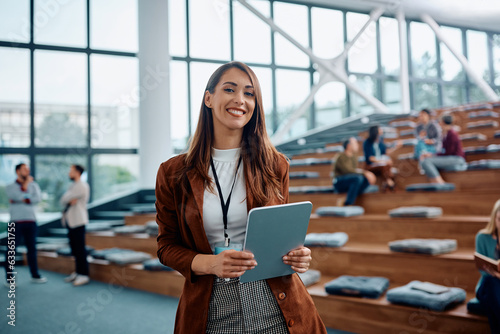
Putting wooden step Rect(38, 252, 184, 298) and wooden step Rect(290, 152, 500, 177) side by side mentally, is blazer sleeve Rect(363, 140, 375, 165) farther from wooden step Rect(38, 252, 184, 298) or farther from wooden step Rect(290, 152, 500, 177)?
wooden step Rect(38, 252, 184, 298)

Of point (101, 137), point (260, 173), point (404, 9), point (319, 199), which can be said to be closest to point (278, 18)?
point (404, 9)

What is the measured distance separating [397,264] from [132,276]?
8.47 ft

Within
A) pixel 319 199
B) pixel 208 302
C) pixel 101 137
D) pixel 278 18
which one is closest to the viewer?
pixel 208 302

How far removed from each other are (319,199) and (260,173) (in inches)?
140

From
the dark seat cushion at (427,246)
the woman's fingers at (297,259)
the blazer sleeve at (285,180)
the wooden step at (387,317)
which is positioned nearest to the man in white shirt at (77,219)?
the wooden step at (387,317)

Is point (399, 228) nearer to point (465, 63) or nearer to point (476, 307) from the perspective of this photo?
point (476, 307)

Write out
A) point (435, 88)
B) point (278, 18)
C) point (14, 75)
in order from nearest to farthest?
point (14, 75)
point (278, 18)
point (435, 88)

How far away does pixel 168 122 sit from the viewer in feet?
23.5

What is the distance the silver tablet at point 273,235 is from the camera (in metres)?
1.00

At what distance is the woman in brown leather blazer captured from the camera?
111 centimetres

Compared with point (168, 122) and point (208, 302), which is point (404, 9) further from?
point (208, 302)

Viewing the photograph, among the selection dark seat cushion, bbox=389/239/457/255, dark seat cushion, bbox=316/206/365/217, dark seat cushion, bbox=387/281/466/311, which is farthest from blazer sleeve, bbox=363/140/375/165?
dark seat cushion, bbox=387/281/466/311

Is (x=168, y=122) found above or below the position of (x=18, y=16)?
below

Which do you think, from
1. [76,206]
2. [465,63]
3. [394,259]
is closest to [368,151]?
[394,259]
